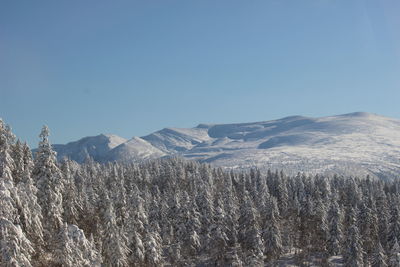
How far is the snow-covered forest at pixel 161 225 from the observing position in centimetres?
3186

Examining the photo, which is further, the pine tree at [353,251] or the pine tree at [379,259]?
the pine tree at [353,251]

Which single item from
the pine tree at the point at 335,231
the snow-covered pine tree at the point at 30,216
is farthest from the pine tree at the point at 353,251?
the snow-covered pine tree at the point at 30,216

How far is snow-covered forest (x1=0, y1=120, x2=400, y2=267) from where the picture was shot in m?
31.9

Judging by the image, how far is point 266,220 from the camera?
268 feet

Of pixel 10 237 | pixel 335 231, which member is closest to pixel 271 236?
pixel 335 231

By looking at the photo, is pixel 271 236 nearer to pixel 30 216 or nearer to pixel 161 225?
pixel 161 225

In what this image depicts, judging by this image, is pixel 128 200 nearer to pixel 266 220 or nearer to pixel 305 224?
pixel 266 220

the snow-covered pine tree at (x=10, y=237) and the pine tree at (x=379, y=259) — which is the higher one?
the snow-covered pine tree at (x=10, y=237)

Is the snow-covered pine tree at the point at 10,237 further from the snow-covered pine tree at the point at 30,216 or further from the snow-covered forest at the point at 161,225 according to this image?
the snow-covered pine tree at the point at 30,216

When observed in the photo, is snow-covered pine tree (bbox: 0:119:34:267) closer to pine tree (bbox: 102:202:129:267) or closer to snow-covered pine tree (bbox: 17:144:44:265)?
snow-covered pine tree (bbox: 17:144:44:265)

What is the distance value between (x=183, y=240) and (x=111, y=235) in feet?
106

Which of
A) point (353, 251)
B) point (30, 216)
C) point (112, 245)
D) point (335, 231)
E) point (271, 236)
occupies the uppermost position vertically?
point (30, 216)

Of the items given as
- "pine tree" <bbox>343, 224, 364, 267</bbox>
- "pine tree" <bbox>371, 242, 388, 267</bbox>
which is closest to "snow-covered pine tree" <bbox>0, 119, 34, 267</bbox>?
"pine tree" <bbox>371, 242, 388, 267</bbox>

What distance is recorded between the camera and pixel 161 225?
298 feet
